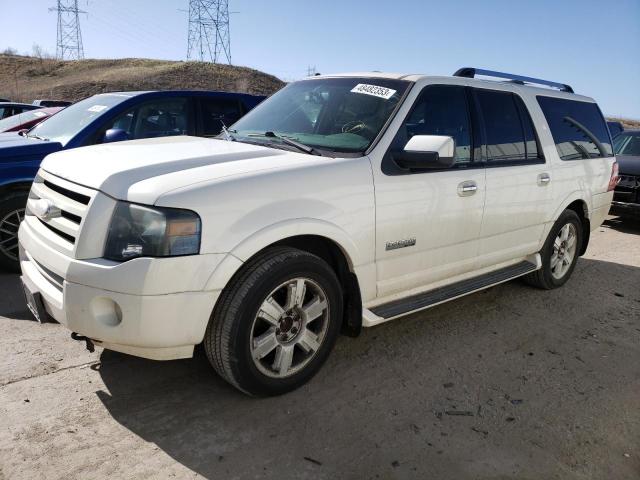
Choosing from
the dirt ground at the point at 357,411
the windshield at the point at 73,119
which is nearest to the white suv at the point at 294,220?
the dirt ground at the point at 357,411

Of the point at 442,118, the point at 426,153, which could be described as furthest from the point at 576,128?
the point at 426,153

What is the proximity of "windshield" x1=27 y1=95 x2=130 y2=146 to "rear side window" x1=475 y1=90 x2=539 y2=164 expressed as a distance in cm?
388

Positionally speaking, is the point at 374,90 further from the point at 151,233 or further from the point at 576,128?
the point at 576,128

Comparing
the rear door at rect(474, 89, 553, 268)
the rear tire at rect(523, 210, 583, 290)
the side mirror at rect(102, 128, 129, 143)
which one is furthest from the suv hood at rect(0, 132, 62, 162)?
the rear tire at rect(523, 210, 583, 290)

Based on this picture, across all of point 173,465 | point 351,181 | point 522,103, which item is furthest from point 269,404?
point 522,103

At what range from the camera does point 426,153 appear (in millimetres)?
3352

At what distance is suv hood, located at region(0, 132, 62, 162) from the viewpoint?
16.6ft

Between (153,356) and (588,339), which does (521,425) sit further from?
(153,356)

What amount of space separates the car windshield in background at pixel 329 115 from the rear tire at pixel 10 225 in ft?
7.81

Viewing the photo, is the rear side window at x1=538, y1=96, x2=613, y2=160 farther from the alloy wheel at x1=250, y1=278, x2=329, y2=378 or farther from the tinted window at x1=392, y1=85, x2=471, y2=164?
the alloy wheel at x1=250, y1=278, x2=329, y2=378

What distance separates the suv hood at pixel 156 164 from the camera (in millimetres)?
2717

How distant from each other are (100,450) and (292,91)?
2.97 meters

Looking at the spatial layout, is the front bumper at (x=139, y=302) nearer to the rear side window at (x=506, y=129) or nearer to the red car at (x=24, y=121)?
the rear side window at (x=506, y=129)

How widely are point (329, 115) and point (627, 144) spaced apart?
26.8ft
